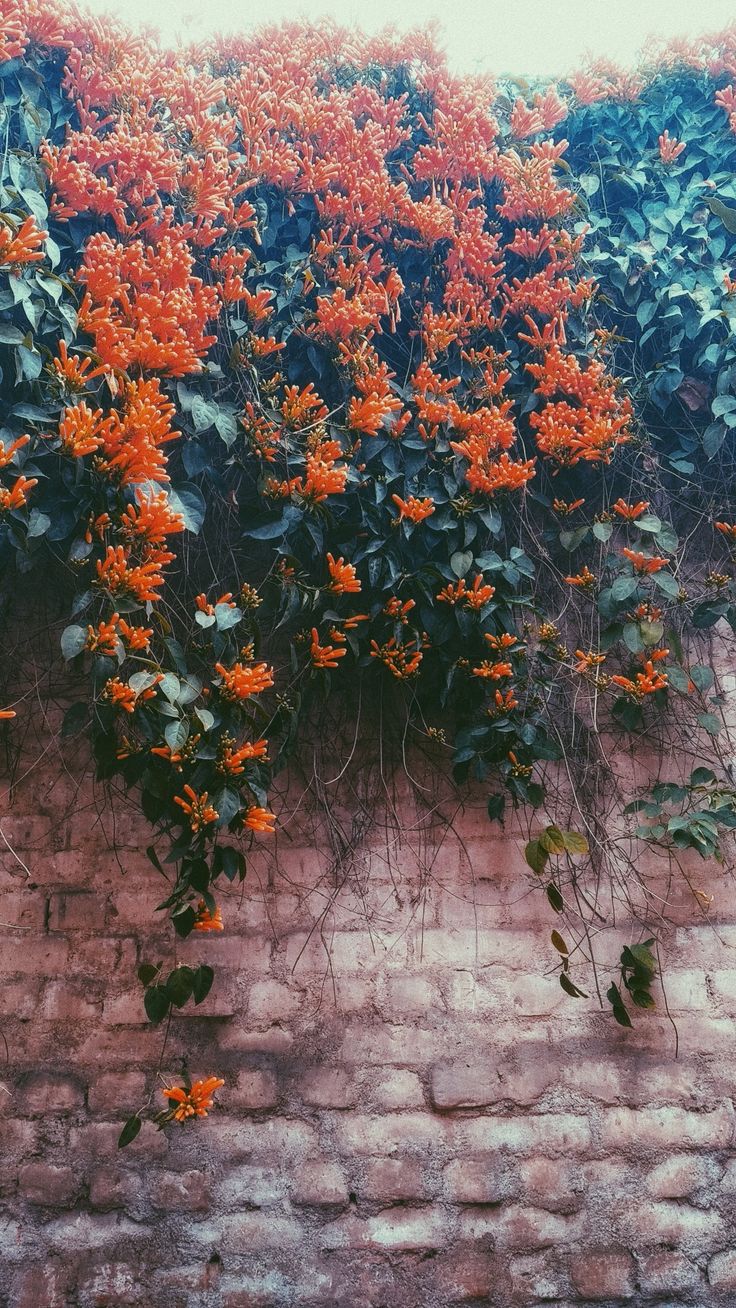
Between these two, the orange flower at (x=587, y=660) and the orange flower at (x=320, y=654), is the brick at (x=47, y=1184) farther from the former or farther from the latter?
the orange flower at (x=587, y=660)

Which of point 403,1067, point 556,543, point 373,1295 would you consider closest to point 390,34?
point 556,543

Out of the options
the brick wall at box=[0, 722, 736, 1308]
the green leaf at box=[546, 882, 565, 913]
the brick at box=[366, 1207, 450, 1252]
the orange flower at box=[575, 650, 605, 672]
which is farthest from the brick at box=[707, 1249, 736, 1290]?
the orange flower at box=[575, 650, 605, 672]

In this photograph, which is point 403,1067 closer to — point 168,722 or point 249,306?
point 168,722

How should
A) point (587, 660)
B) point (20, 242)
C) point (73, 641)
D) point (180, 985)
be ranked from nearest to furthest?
point (73, 641), point (20, 242), point (180, 985), point (587, 660)

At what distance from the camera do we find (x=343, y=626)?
7.60ft

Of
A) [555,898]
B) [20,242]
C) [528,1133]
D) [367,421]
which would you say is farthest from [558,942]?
[20,242]

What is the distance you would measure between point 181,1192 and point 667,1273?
126 cm

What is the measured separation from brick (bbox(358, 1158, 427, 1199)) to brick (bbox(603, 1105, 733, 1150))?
0.51 m

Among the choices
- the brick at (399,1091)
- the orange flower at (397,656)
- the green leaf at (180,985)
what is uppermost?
the orange flower at (397,656)

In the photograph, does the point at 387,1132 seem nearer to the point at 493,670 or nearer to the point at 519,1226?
the point at 519,1226

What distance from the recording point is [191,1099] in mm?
2076

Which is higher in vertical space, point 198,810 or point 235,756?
point 235,756

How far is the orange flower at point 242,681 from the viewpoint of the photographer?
6.72ft

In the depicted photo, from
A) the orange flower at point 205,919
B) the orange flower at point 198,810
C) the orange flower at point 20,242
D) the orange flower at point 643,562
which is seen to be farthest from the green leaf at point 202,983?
the orange flower at point 20,242
